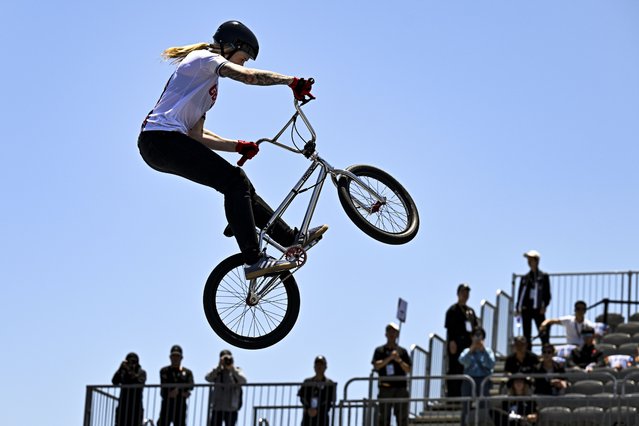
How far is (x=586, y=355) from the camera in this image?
2338 cm

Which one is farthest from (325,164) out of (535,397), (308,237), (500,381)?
(500,381)

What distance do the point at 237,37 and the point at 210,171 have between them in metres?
1.14

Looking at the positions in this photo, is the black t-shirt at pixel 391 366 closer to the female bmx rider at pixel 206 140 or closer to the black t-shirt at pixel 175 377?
the black t-shirt at pixel 175 377

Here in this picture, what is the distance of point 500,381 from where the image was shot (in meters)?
23.9

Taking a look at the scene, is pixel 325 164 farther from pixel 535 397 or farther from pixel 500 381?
pixel 500 381

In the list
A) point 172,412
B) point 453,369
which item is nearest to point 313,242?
point 172,412

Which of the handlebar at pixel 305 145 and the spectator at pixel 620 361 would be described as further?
the spectator at pixel 620 361

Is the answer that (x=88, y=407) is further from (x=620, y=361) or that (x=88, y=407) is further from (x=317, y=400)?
(x=620, y=361)

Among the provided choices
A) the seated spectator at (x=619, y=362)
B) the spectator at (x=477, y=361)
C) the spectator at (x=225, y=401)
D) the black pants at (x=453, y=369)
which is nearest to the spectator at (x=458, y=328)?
the black pants at (x=453, y=369)

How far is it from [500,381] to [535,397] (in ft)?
10.7

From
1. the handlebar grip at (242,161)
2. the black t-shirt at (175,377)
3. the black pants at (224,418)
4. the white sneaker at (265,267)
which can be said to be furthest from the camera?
the black t-shirt at (175,377)

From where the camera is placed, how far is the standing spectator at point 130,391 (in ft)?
74.9

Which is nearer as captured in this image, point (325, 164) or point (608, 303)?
point (325, 164)

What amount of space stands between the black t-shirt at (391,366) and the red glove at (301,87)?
8.37 metres
